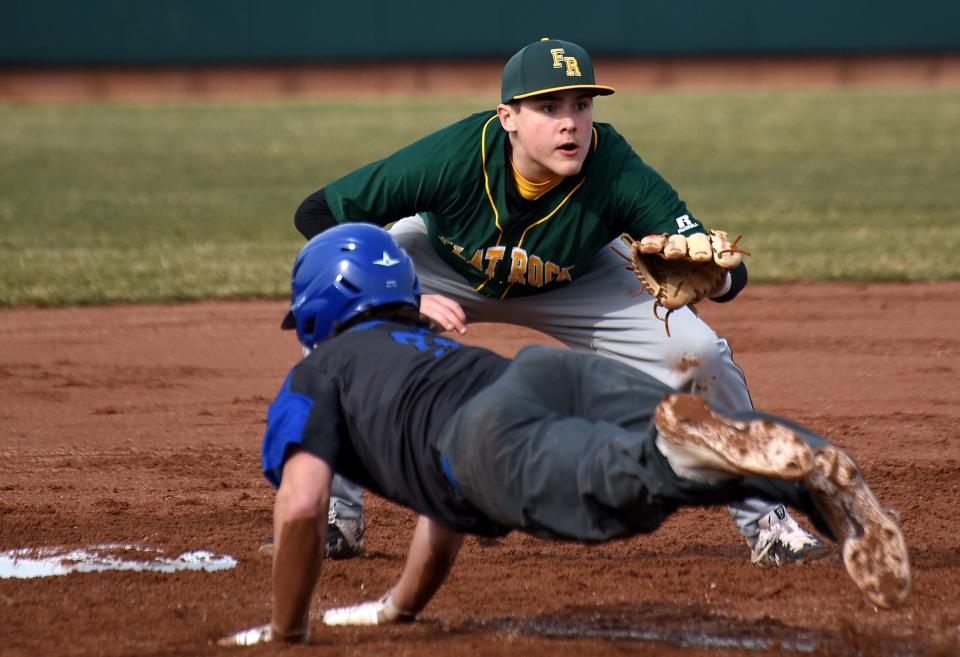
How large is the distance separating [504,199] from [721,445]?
1.93 m

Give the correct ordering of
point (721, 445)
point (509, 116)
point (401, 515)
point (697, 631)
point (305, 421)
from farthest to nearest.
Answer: point (401, 515), point (509, 116), point (697, 631), point (305, 421), point (721, 445)

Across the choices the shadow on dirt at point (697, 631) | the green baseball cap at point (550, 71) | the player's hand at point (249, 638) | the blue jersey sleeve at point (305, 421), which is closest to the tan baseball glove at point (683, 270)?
the green baseball cap at point (550, 71)

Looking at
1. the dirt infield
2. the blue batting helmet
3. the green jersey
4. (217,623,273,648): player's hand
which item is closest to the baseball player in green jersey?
the green jersey

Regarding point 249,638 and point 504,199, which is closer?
point 249,638

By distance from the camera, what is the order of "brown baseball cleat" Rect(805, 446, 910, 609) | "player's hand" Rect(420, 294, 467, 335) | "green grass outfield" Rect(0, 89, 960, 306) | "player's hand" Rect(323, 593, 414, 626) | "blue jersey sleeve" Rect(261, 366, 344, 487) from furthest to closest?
"green grass outfield" Rect(0, 89, 960, 306)
"player's hand" Rect(420, 294, 467, 335)
"player's hand" Rect(323, 593, 414, 626)
"blue jersey sleeve" Rect(261, 366, 344, 487)
"brown baseball cleat" Rect(805, 446, 910, 609)

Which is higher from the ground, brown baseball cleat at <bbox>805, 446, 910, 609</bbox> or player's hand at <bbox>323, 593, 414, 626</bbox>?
brown baseball cleat at <bbox>805, 446, 910, 609</bbox>

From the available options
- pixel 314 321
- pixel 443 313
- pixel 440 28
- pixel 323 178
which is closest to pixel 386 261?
pixel 314 321

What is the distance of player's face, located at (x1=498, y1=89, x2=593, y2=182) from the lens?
13.7ft

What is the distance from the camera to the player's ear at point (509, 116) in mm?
4297

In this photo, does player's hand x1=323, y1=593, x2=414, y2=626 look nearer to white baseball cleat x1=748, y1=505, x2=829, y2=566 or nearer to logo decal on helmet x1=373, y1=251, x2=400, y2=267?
logo decal on helmet x1=373, y1=251, x2=400, y2=267

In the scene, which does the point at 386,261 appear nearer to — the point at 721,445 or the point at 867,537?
the point at 721,445

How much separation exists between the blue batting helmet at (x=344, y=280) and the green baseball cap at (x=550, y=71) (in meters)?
1.07

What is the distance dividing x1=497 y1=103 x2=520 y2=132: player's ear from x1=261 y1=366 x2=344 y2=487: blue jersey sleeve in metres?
1.52

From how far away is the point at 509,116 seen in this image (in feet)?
14.2
